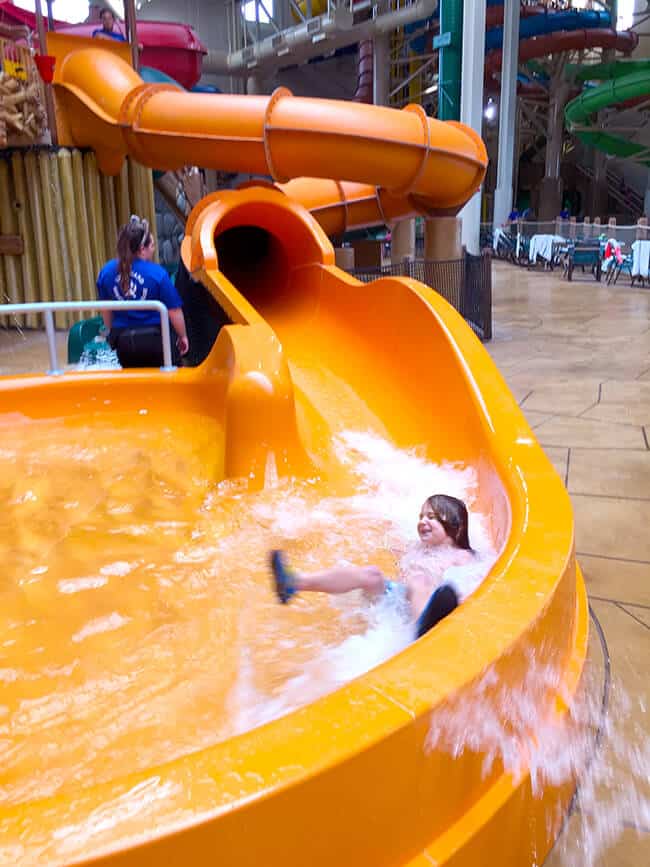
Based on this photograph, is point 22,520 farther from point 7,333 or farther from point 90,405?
point 7,333

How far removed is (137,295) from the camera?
12.2 feet

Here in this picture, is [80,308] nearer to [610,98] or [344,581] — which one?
[344,581]

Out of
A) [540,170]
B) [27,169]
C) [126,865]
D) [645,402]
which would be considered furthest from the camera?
[540,170]

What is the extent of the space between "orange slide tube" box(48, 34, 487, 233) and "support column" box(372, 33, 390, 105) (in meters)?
10.8

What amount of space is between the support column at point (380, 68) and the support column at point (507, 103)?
8.00ft

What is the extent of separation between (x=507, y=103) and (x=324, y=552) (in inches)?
585

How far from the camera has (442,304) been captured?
11.0 ft

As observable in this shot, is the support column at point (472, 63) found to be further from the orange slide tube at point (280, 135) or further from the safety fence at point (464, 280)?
the orange slide tube at point (280, 135)

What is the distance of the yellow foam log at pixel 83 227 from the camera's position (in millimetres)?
6941

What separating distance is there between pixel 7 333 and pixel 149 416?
193 inches

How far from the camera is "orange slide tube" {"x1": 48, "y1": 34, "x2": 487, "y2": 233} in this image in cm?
515

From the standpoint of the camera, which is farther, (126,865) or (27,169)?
(27,169)

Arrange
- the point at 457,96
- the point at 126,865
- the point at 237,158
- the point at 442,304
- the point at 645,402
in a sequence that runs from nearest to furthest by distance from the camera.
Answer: the point at 126,865
the point at 442,304
the point at 645,402
the point at 237,158
the point at 457,96

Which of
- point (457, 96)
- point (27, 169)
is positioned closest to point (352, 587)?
Answer: point (27, 169)
